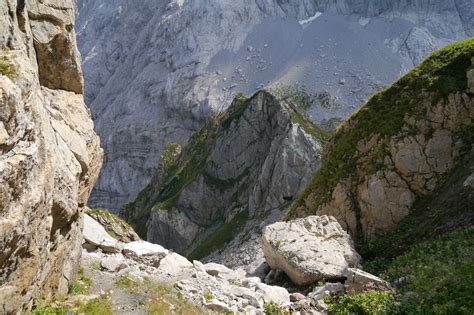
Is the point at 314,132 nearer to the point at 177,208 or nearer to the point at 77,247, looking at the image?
the point at 177,208

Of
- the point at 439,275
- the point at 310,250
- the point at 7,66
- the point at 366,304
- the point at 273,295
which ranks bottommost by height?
the point at 310,250

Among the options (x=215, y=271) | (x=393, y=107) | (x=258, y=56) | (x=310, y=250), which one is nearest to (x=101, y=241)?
(x=215, y=271)

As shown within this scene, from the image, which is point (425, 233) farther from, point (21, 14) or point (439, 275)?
point (21, 14)

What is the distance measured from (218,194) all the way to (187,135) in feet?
300

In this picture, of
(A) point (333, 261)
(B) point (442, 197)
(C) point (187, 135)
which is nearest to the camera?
(A) point (333, 261)

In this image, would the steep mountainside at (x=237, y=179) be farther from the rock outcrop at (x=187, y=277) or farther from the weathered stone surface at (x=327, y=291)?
the weathered stone surface at (x=327, y=291)

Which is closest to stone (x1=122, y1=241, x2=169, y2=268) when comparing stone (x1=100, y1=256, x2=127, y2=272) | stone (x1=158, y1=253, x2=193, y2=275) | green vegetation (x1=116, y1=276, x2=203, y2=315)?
stone (x1=158, y1=253, x2=193, y2=275)

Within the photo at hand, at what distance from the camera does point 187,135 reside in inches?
7013

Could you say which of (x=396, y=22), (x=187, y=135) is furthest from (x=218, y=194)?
(x=396, y=22)

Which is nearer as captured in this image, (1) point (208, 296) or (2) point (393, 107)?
Result: (1) point (208, 296)

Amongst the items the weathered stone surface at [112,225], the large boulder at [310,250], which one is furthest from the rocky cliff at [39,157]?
the weathered stone surface at [112,225]

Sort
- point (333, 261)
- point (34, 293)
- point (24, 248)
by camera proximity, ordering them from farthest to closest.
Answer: point (333, 261)
point (34, 293)
point (24, 248)

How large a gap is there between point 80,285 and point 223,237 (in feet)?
186

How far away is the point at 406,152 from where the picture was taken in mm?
27094
